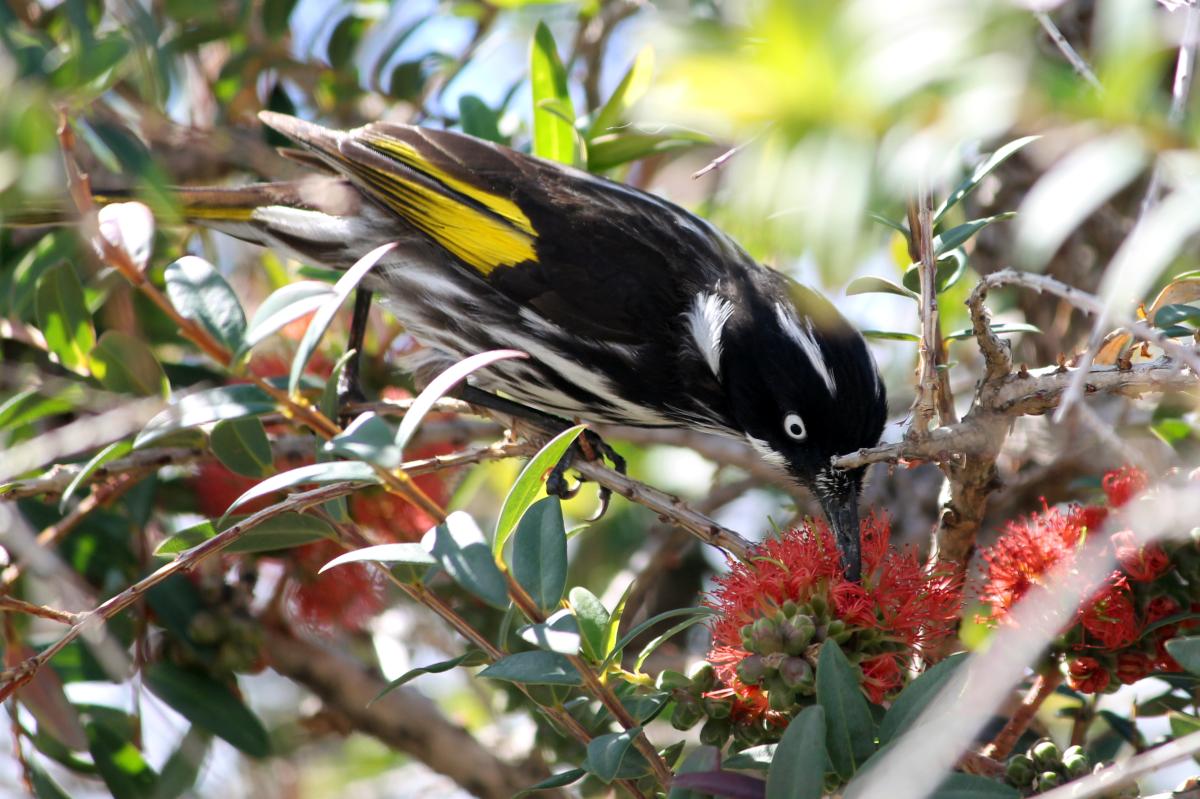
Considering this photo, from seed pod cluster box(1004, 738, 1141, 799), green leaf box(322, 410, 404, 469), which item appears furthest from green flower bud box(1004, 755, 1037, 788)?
green leaf box(322, 410, 404, 469)

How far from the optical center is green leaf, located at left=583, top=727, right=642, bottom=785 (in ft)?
5.82

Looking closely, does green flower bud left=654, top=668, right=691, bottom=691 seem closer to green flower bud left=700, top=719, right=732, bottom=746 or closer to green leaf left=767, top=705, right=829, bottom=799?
green flower bud left=700, top=719, right=732, bottom=746

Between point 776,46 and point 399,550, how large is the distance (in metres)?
0.99

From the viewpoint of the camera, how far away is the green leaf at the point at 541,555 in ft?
6.37

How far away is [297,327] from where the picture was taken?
12.6 feet

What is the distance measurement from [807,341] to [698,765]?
1.63 metres

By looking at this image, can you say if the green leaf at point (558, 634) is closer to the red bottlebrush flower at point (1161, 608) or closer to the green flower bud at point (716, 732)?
the green flower bud at point (716, 732)

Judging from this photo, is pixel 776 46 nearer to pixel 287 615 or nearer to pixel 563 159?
pixel 563 159

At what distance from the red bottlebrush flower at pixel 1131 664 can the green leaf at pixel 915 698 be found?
54cm

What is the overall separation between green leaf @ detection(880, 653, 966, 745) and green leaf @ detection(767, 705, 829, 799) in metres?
0.16

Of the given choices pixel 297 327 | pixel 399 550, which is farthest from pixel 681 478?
pixel 399 550

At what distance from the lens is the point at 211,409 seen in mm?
2008

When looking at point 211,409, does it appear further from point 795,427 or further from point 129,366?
point 795,427

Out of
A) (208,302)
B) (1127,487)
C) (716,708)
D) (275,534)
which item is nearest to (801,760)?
(716,708)
